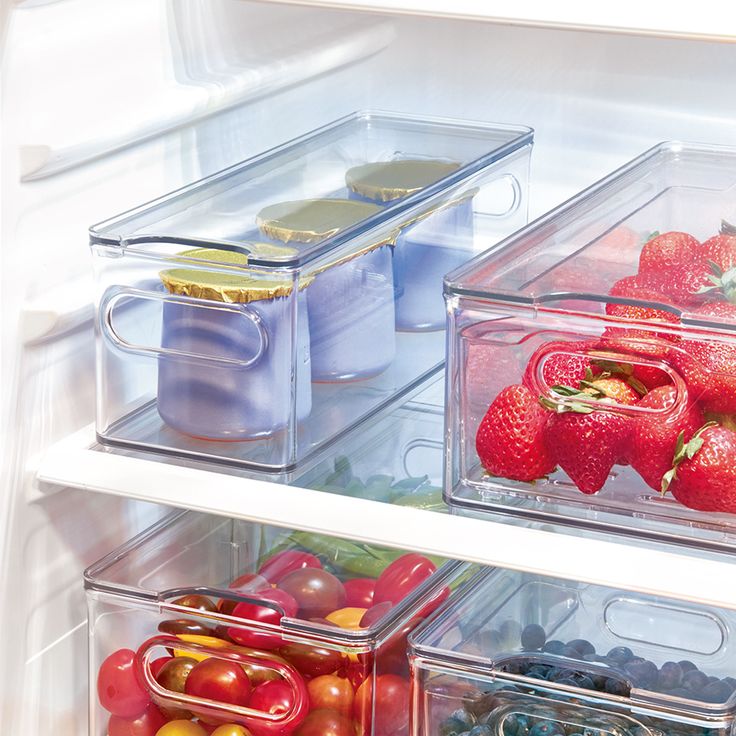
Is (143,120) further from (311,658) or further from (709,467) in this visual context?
(709,467)

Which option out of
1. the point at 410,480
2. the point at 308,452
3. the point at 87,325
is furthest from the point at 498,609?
the point at 87,325

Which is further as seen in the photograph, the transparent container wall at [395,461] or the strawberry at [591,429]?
the transparent container wall at [395,461]

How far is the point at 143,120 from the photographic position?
1.27 meters

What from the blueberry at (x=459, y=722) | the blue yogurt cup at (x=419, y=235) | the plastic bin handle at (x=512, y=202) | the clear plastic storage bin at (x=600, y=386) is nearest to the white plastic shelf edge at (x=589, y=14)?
the clear plastic storage bin at (x=600, y=386)

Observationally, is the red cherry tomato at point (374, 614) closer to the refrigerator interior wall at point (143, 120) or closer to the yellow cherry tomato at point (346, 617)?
the yellow cherry tomato at point (346, 617)

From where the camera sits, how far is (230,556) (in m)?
1.51

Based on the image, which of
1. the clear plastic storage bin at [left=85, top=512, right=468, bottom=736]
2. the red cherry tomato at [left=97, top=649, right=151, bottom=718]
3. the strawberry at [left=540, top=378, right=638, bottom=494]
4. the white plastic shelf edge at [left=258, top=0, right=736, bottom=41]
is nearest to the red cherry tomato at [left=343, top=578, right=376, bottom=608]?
the clear plastic storage bin at [left=85, top=512, right=468, bottom=736]

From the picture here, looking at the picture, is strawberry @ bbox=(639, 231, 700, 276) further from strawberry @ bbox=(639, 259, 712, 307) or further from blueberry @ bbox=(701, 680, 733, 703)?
blueberry @ bbox=(701, 680, 733, 703)

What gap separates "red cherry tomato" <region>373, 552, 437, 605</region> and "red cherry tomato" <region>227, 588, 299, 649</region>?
9cm

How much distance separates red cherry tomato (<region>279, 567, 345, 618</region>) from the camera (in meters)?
1.24

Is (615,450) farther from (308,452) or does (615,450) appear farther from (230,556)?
(230,556)

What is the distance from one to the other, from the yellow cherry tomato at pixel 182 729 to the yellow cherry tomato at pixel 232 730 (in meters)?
A: 0.03

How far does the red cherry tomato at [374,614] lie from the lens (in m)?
1.19

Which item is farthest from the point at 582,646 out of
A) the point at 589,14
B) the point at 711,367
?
the point at 589,14
